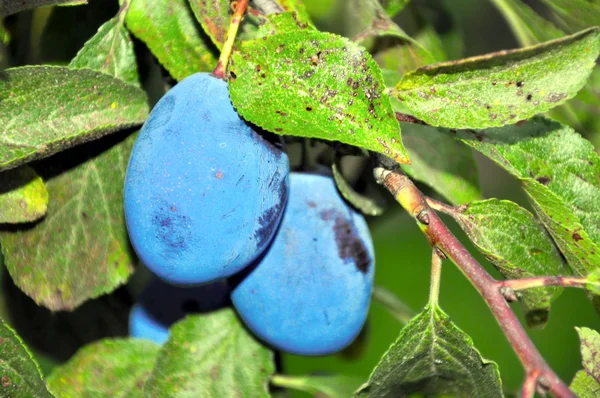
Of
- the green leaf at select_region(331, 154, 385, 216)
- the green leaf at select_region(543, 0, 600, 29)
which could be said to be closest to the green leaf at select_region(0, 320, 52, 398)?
the green leaf at select_region(331, 154, 385, 216)

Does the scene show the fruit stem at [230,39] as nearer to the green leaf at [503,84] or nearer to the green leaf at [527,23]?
the green leaf at [503,84]

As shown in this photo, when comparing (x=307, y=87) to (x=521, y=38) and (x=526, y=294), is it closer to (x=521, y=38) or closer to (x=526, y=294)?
(x=526, y=294)

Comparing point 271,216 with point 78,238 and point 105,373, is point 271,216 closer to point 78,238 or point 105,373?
point 78,238

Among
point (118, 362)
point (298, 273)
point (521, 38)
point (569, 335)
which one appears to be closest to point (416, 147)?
point (298, 273)

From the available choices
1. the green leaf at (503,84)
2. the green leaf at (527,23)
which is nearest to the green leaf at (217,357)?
the green leaf at (503,84)

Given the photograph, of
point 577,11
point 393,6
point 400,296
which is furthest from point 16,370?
point 400,296

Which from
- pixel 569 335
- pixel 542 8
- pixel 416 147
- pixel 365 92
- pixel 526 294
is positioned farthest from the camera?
pixel 569 335
